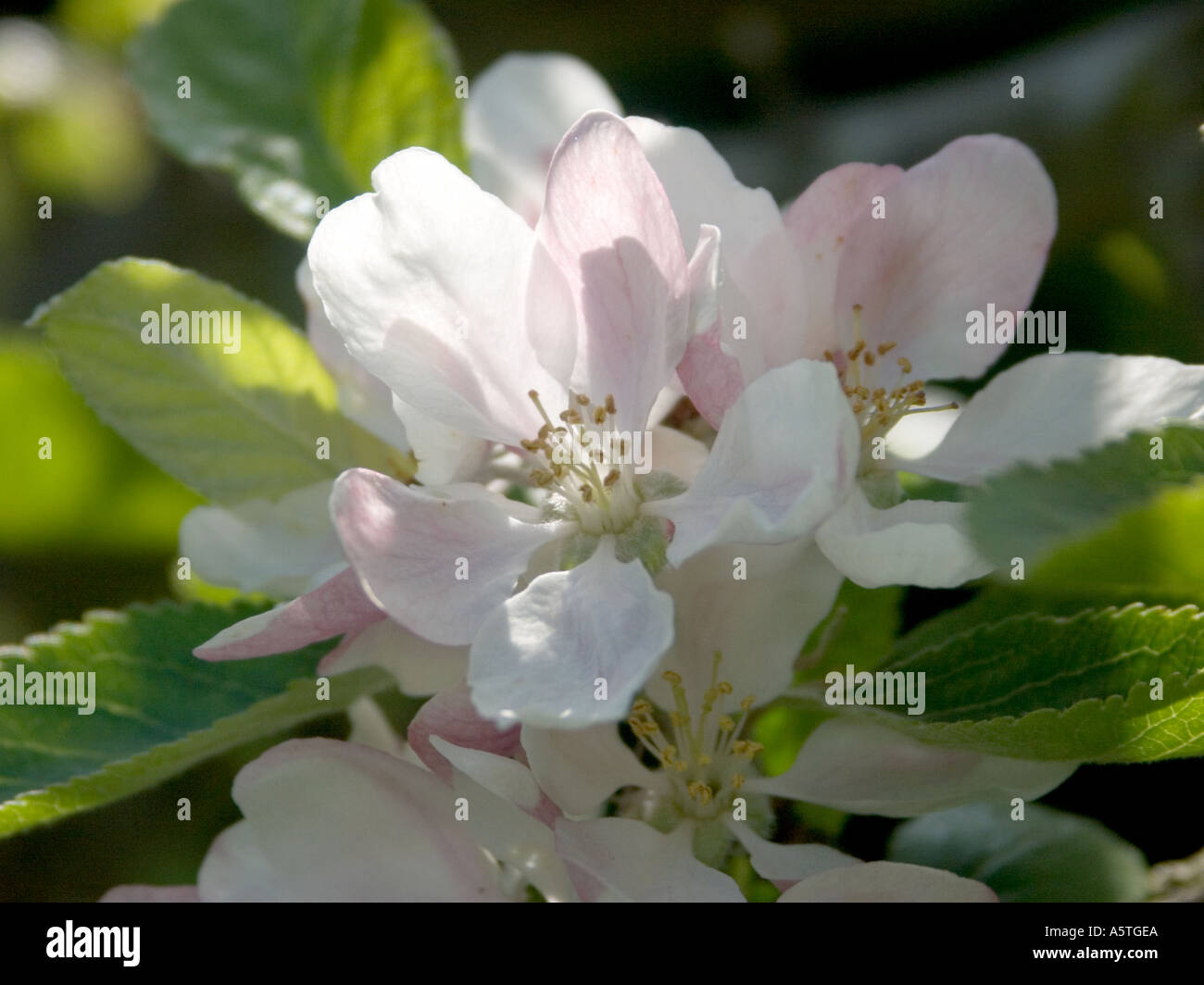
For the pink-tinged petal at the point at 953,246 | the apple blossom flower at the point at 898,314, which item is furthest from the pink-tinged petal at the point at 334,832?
the pink-tinged petal at the point at 953,246

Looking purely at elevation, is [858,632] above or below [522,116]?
below

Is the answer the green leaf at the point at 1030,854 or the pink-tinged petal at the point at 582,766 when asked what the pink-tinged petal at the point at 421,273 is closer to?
the pink-tinged petal at the point at 582,766

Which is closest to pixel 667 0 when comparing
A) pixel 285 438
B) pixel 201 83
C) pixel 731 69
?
pixel 731 69

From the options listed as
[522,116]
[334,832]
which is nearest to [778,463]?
[334,832]

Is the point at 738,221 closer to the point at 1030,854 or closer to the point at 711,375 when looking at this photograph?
the point at 711,375

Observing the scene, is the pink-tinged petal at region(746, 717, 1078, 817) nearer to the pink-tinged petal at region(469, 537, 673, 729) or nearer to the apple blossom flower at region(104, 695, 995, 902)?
the apple blossom flower at region(104, 695, 995, 902)

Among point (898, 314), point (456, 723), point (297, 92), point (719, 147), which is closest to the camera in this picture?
point (456, 723)

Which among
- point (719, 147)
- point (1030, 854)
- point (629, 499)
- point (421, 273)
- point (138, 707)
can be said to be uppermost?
point (719, 147)
